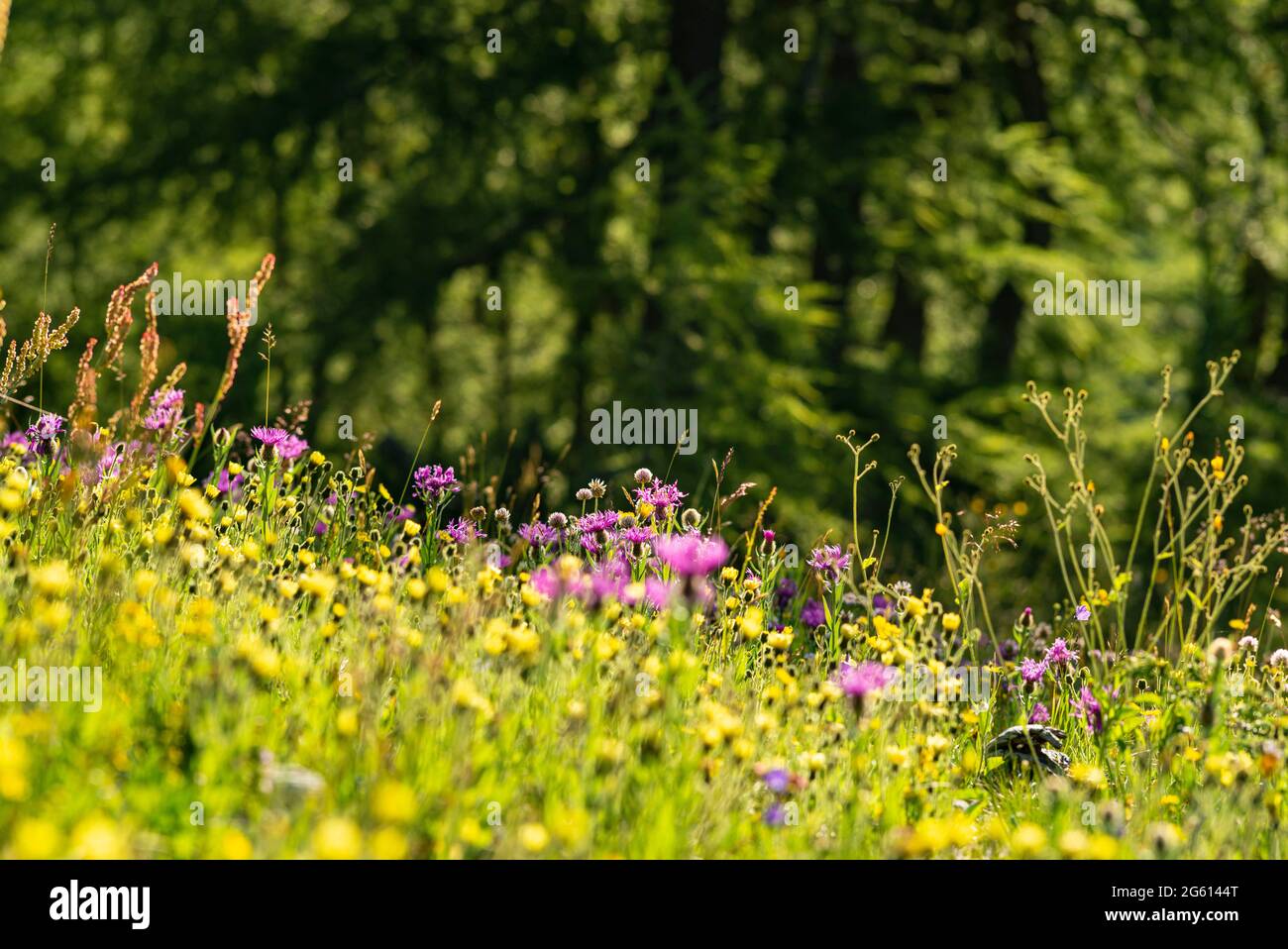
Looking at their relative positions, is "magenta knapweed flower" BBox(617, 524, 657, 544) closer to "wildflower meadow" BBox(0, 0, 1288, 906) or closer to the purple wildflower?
"wildflower meadow" BBox(0, 0, 1288, 906)

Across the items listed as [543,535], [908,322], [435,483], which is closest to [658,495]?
[543,535]

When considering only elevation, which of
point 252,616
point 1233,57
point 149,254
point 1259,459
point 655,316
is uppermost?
point 1233,57

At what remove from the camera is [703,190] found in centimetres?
980

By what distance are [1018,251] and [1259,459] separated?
301cm

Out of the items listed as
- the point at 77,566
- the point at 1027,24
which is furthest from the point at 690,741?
the point at 1027,24

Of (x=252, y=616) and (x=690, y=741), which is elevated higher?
(x=252, y=616)

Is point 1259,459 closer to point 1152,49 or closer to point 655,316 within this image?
point 1152,49

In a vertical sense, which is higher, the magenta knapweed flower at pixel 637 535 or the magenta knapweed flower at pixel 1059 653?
the magenta knapweed flower at pixel 637 535

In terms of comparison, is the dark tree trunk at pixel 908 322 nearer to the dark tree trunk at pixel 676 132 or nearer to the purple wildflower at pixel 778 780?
the dark tree trunk at pixel 676 132

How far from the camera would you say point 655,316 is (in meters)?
10.9

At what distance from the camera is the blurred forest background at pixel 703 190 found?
995cm

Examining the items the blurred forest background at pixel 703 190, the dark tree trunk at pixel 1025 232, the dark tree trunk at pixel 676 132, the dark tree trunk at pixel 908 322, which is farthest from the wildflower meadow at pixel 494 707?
the dark tree trunk at pixel 908 322
